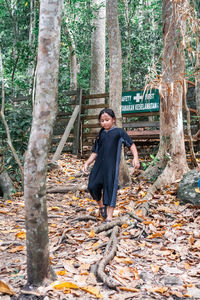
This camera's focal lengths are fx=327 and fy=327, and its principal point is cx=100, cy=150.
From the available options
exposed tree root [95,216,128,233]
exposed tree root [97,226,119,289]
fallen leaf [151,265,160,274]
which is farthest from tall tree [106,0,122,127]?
fallen leaf [151,265,160,274]

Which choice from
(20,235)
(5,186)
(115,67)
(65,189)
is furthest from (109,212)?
(115,67)

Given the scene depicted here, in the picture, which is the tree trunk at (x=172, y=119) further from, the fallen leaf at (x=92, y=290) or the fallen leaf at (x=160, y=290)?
the fallen leaf at (x=92, y=290)

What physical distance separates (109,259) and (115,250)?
10.1 inches

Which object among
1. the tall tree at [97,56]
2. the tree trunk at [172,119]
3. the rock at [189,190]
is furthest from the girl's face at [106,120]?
the tall tree at [97,56]

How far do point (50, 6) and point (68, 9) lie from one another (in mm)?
9823

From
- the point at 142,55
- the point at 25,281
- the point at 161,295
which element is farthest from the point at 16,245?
the point at 142,55

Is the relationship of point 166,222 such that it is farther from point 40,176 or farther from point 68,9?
point 68,9

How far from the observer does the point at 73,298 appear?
2492 mm

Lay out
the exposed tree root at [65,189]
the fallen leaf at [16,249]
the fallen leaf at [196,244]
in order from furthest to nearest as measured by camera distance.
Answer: the exposed tree root at [65,189] < the fallen leaf at [196,244] < the fallen leaf at [16,249]

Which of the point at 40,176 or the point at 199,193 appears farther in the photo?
the point at 199,193

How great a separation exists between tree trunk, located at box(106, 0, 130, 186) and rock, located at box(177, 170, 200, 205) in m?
1.38

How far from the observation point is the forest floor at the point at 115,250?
103 inches

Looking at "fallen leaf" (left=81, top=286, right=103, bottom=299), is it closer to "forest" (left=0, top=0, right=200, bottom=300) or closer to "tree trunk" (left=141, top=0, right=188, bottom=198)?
"forest" (left=0, top=0, right=200, bottom=300)

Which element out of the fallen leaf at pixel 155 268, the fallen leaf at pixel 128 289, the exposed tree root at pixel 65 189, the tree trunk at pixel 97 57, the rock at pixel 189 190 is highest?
the tree trunk at pixel 97 57
